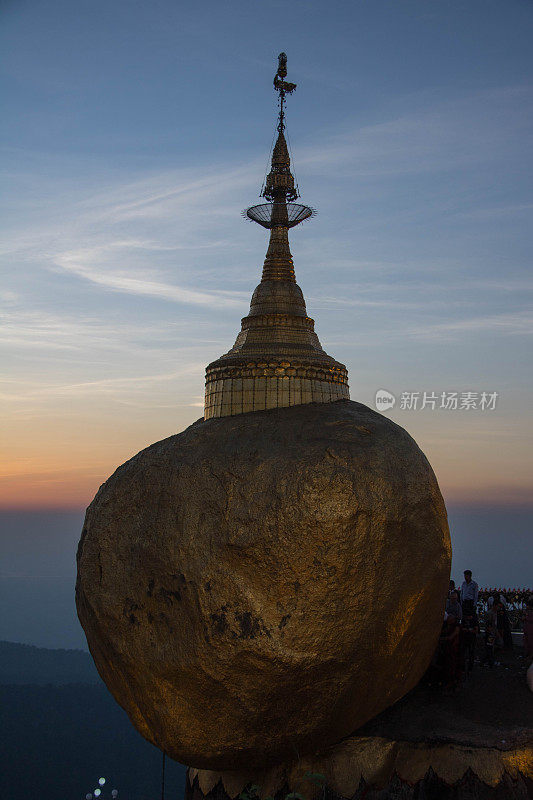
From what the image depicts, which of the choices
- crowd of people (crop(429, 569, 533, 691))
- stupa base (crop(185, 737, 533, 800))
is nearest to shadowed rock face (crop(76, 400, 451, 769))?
stupa base (crop(185, 737, 533, 800))

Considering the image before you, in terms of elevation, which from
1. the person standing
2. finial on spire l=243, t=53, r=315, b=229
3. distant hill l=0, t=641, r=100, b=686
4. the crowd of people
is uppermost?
finial on spire l=243, t=53, r=315, b=229

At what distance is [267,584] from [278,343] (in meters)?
4.45

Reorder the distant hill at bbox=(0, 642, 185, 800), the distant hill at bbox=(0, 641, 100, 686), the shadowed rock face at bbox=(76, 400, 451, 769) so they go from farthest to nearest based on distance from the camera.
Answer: the distant hill at bbox=(0, 641, 100, 686)
the distant hill at bbox=(0, 642, 185, 800)
the shadowed rock face at bbox=(76, 400, 451, 769)

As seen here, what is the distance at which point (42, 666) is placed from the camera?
297 ft

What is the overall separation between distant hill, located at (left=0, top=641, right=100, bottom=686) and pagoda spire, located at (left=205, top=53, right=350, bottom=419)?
80990 mm

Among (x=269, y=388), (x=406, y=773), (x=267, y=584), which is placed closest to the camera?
(x=267, y=584)

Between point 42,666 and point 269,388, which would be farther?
point 42,666

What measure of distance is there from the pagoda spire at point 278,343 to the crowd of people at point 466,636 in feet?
13.4

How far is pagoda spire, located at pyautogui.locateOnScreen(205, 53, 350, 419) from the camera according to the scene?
407 inches

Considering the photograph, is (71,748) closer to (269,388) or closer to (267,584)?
(269,388)

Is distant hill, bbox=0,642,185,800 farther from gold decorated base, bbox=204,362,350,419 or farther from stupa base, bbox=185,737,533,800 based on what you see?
gold decorated base, bbox=204,362,350,419

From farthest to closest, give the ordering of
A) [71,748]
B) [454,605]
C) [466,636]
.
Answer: [71,748] < [454,605] < [466,636]

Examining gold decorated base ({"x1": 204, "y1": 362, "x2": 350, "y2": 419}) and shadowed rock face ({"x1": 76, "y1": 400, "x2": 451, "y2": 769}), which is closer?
shadowed rock face ({"x1": 76, "y1": 400, "x2": 451, "y2": 769})

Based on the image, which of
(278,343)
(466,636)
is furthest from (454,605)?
(278,343)
